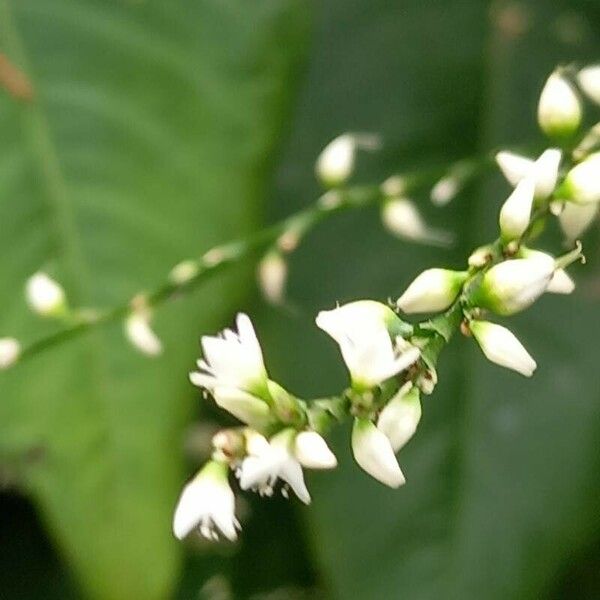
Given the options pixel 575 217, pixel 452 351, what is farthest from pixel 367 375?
pixel 452 351

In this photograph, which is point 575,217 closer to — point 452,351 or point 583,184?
point 583,184

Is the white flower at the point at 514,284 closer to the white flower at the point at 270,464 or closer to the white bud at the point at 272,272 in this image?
the white flower at the point at 270,464

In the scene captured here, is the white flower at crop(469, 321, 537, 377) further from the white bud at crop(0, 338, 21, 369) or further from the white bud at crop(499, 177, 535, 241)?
the white bud at crop(0, 338, 21, 369)

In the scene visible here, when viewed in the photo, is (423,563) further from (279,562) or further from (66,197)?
(66,197)

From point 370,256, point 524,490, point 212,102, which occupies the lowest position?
point 524,490

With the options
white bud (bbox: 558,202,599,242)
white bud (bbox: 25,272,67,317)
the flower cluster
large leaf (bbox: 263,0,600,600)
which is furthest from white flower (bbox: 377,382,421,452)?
large leaf (bbox: 263,0,600,600)

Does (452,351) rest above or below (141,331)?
below

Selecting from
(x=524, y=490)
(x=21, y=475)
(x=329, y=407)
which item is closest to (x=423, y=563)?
(x=524, y=490)
